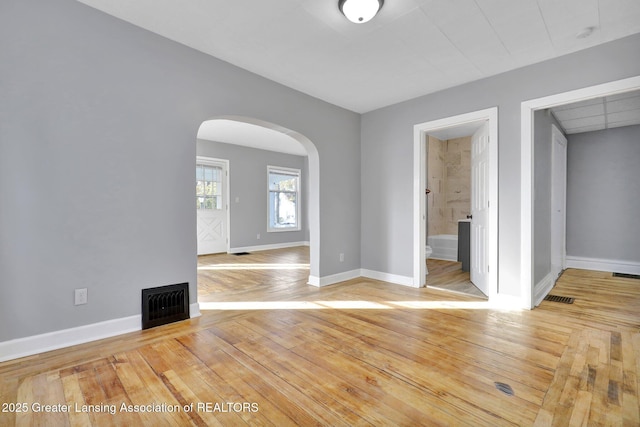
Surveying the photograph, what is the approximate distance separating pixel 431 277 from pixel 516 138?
7.47 ft

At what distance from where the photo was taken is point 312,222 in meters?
4.21

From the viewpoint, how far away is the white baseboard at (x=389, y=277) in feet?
13.4

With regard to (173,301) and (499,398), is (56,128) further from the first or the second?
(499,398)

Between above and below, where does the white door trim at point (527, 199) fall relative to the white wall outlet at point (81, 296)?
above

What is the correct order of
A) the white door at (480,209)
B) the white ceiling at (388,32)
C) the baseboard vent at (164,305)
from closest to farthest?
the white ceiling at (388,32)
the baseboard vent at (164,305)
the white door at (480,209)

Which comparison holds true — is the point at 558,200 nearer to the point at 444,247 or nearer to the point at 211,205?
the point at 444,247

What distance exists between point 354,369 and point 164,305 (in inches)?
69.7

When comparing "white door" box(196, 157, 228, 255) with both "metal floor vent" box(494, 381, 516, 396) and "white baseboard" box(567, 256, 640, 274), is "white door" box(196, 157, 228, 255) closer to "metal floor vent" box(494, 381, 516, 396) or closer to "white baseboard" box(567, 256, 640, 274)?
"metal floor vent" box(494, 381, 516, 396)

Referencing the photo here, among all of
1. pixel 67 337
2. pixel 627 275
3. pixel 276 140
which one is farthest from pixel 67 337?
pixel 627 275

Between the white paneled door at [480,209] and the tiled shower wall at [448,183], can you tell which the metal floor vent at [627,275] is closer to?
the white paneled door at [480,209]

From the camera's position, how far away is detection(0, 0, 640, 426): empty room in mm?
1700

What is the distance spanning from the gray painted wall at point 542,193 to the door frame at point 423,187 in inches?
14.2

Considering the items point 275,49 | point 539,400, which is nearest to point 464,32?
point 275,49

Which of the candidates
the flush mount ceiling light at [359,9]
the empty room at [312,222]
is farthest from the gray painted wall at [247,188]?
the flush mount ceiling light at [359,9]
